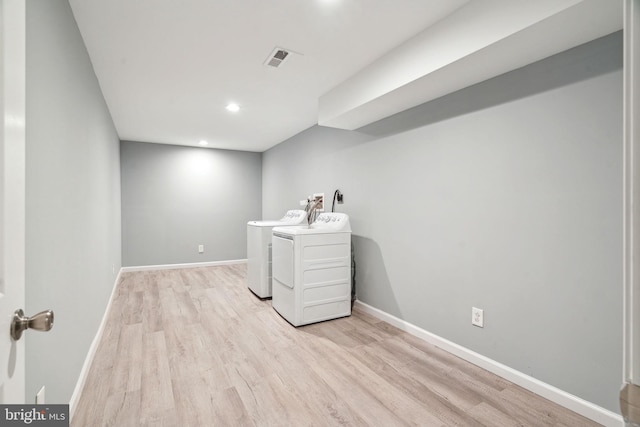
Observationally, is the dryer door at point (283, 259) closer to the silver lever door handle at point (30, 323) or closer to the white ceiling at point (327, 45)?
the white ceiling at point (327, 45)

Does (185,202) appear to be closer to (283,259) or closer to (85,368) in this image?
(283,259)

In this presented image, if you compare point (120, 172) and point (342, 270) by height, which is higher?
point (120, 172)

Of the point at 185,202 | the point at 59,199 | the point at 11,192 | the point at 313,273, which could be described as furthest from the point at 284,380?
the point at 185,202

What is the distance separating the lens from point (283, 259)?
9.82 ft

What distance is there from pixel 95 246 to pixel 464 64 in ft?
9.97

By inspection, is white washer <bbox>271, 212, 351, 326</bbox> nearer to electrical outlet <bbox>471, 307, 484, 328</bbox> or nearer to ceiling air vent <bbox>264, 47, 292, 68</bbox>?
electrical outlet <bbox>471, 307, 484, 328</bbox>

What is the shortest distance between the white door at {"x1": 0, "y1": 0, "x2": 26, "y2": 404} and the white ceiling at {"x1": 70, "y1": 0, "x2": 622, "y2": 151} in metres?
1.36

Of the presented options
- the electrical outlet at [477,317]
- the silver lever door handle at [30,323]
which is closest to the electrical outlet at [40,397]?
the silver lever door handle at [30,323]

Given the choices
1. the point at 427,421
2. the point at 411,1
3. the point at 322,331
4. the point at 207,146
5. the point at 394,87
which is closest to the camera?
the point at 427,421

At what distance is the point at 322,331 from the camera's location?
2693 mm

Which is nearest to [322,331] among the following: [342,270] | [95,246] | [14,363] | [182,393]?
[342,270]

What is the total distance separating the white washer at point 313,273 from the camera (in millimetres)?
2785

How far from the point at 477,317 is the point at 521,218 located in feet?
2.52

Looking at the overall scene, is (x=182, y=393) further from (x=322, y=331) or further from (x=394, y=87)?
(x=394, y=87)
